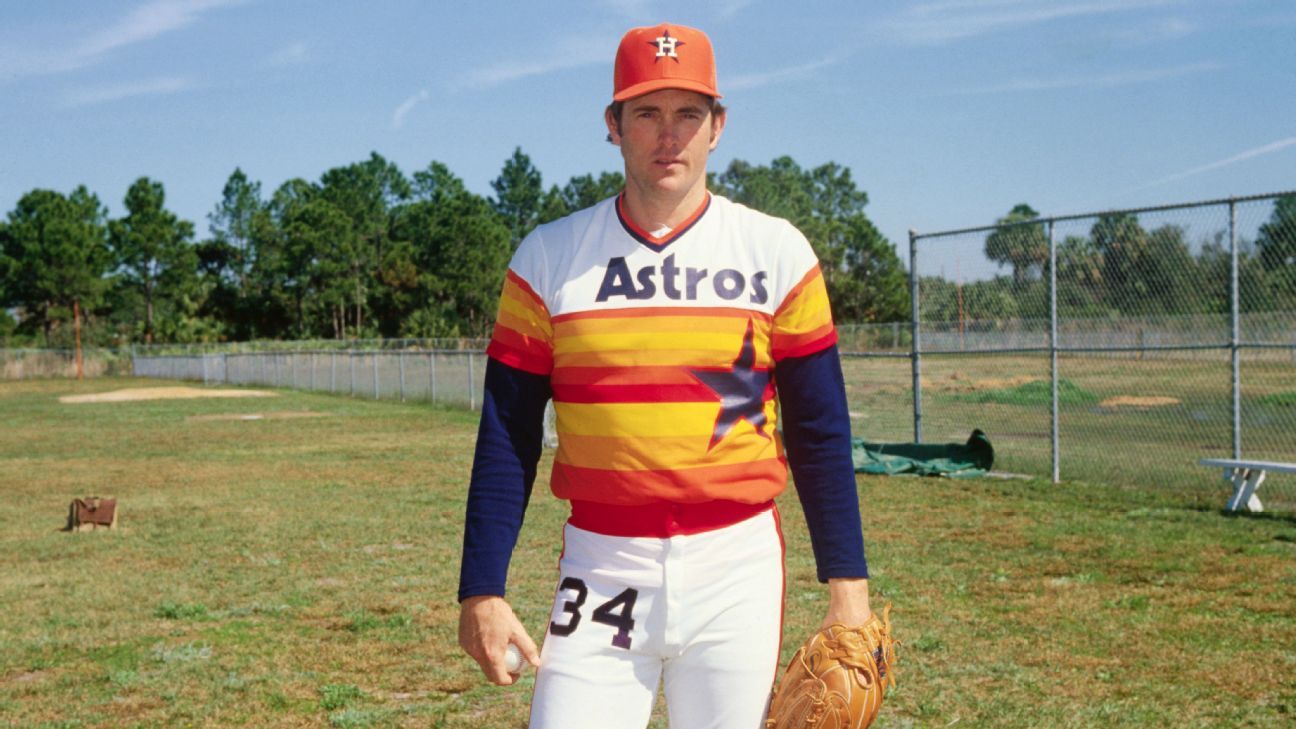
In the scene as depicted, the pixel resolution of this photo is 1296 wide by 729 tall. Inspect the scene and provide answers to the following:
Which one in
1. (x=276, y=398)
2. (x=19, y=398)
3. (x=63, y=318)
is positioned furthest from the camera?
(x=63, y=318)

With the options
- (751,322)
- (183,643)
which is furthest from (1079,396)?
(751,322)

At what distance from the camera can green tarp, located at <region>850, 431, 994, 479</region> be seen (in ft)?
47.6

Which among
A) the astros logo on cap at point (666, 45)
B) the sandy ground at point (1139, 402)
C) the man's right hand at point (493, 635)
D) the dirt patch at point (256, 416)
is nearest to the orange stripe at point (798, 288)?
the astros logo on cap at point (666, 45)

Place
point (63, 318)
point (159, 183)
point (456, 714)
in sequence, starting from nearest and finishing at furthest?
point (456, 714) → point (63, 318) → point (159, 183)

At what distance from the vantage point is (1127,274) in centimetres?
1347

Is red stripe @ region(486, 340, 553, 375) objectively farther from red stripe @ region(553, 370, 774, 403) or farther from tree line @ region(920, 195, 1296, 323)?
tree line @ region(920, 195, 1296, 323)

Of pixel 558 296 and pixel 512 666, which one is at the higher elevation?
pixel 558 296

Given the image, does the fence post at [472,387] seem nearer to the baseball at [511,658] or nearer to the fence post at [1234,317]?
the fence post at [1234,317]

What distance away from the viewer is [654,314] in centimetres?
251

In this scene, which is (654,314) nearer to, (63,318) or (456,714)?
(456,714)

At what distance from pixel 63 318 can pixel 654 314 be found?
89.5 m

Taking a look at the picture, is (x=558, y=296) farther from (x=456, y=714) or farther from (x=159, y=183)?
(x=159, y=183)

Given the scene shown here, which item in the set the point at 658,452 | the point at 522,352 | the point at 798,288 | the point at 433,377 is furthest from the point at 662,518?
the point at 433,377

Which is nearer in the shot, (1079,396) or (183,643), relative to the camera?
(183,643)
